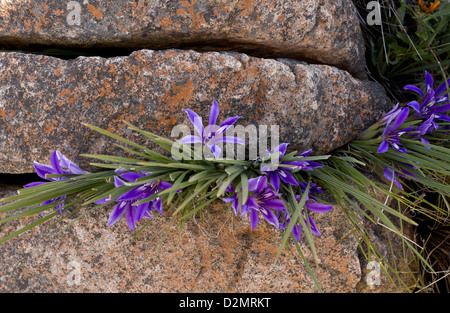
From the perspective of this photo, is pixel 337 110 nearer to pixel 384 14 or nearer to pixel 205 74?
pixel 205 74

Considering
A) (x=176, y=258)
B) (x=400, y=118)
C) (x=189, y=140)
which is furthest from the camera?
(x=176, y=258)

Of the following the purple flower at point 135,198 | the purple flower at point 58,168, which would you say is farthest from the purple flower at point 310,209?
the purple flower at point 58,168

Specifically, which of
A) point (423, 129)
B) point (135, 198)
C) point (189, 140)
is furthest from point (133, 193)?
point (423, 129)

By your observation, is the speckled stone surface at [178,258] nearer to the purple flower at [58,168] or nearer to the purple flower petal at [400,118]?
the purple flower at [58,168]

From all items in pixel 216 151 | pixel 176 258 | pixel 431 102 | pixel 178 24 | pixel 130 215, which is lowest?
pixel 176 258

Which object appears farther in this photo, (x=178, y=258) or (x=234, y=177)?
(x=178, y=258)

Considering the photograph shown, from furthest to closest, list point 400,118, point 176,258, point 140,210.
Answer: point 176,258 → point 400,118 → point 140,210

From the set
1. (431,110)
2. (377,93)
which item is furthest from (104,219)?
(431,110)

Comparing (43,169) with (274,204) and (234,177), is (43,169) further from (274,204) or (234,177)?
(274,204)
